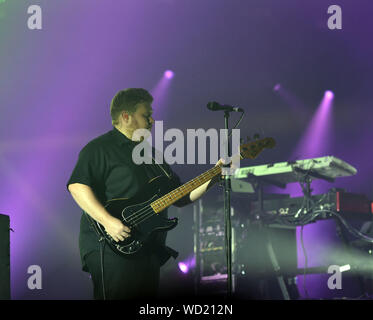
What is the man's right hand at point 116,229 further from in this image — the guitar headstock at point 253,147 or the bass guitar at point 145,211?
the guitar headstock at point 253,147

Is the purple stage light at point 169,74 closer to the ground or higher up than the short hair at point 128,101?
higher up

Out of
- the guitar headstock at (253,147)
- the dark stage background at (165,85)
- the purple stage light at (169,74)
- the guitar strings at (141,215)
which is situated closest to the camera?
the guitar strings at (141,215)

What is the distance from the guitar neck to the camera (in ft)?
11.5

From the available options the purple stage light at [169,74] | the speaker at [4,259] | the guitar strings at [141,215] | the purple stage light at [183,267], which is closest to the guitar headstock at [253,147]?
the guitar strings at [141,215]

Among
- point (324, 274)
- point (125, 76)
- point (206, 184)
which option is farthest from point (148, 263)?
point (125, 76)

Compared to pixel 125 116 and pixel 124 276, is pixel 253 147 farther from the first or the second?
pixel 124 276

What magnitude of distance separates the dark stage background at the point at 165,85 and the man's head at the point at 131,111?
2400mm

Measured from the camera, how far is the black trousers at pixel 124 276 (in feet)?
10.9

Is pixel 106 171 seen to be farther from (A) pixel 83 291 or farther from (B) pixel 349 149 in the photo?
(B) pixel 349 149

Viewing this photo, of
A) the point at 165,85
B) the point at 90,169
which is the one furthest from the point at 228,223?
the point at 165,85

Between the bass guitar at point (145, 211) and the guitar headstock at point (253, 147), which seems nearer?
the bass guitar at point (145, 211)

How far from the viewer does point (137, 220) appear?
11.3 ft

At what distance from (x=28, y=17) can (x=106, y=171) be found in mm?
3282

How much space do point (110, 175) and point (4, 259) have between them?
82 centimetres
